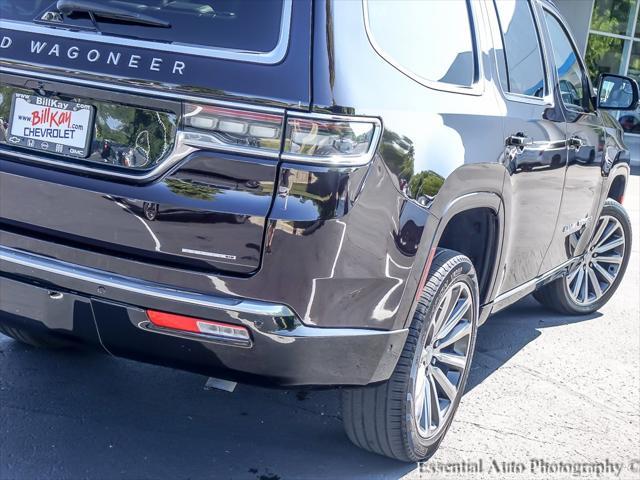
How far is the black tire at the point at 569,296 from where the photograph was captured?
17.9 ft

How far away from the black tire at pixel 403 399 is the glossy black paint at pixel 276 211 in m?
0.16

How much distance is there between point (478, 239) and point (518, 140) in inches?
17.7

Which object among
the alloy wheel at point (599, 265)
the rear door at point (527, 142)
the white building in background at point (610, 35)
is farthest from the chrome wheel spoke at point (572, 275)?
the white building in background at point (610, 35)

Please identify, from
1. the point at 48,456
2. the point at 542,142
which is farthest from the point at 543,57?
the point at 48,456

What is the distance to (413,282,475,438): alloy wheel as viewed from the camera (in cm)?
319

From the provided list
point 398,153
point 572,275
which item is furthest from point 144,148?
point 572,275

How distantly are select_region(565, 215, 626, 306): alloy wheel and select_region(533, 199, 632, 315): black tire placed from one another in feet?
0.08

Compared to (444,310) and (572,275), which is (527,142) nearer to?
(444,310)

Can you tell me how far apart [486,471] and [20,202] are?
2.04 metres

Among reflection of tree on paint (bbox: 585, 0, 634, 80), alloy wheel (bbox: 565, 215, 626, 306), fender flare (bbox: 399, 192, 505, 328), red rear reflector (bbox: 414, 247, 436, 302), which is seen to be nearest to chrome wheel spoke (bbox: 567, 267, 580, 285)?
alloy wheel (bbox: 565, 215, 626, 306)

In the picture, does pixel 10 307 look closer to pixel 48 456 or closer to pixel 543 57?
pixel 48 456

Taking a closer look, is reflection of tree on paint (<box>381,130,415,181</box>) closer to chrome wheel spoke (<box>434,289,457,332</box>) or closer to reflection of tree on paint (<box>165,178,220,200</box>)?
reflection of tree on paint (<box>165,178,220,200</box>)

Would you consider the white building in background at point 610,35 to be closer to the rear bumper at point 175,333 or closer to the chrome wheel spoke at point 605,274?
the chrome wheel spoke at point 605,274

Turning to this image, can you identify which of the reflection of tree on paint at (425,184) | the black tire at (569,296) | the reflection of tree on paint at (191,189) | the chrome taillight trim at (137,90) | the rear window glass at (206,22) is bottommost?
the black tire at (569,296)
